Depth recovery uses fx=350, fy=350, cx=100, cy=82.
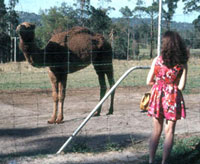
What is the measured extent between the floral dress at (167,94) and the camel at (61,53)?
3155mm

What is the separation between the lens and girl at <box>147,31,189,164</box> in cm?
425

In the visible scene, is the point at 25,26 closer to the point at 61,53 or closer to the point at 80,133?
the point at 61,53

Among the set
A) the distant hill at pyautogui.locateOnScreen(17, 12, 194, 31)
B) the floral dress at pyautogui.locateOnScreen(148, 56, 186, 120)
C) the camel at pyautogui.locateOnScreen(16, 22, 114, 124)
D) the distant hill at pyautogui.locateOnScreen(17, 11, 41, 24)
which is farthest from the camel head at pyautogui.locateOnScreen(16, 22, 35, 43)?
the floral dress at pyautogui.locateOnScreen(148, 56, 186, 120)

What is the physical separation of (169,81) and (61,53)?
347 centimetres

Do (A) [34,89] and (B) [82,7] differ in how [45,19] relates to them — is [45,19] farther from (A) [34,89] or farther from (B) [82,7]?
(A) [34,89]

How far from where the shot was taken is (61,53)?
24.0 feet

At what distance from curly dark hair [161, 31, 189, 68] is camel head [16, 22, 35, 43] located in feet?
10.7

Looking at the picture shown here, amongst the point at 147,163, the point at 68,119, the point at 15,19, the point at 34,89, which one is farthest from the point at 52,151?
the point at 34,89

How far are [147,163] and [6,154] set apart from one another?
2.12 m

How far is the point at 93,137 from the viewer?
250 inches

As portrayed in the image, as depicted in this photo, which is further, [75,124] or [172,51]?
[75,124]

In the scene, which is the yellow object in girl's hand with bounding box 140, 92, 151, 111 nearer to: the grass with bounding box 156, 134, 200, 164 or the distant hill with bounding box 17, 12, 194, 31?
the grass with bounding box 156, 134, 200, 164

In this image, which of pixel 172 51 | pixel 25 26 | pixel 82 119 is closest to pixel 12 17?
pixel 25 26

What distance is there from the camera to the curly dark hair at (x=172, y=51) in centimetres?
421
